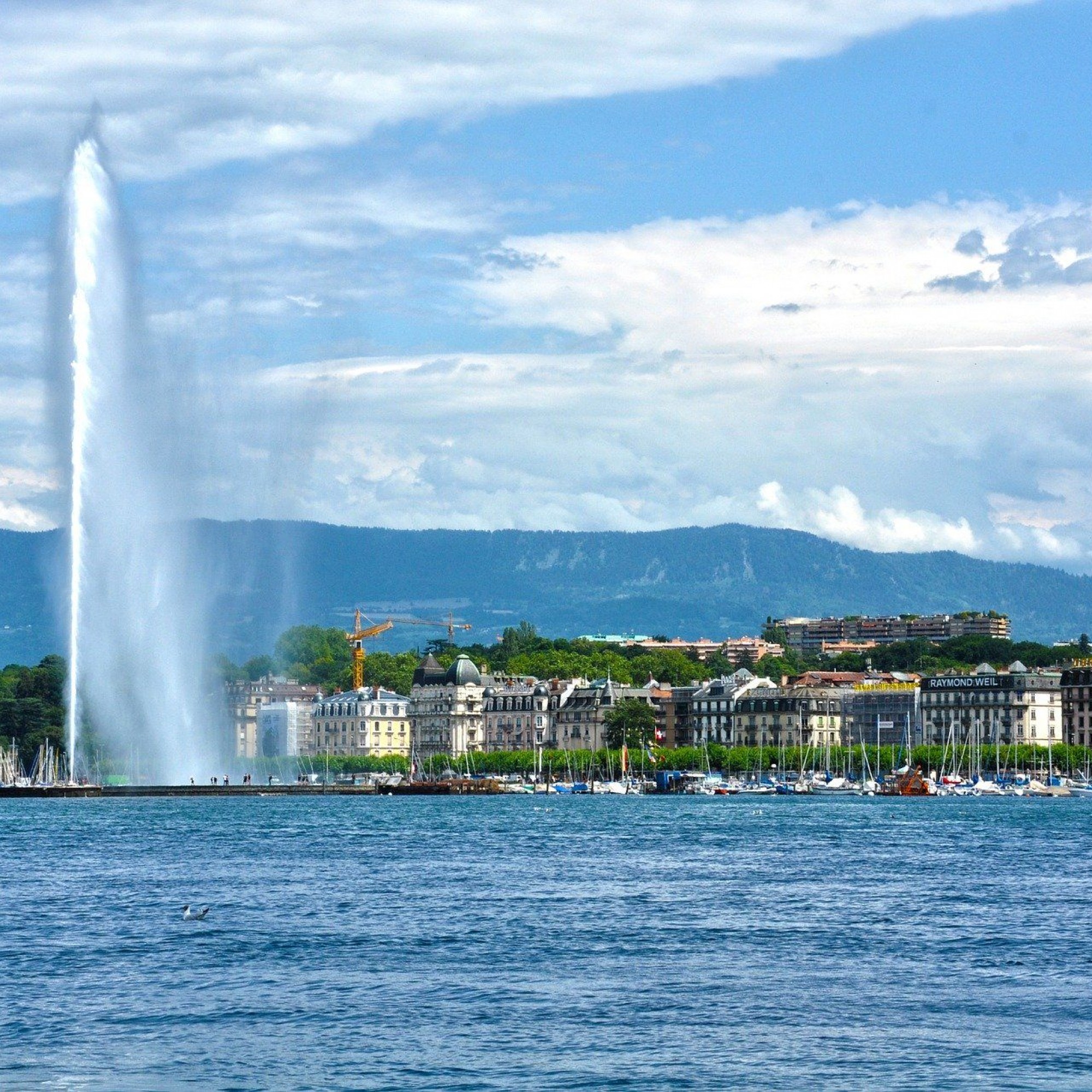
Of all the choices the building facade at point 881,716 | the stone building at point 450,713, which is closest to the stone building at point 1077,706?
the building facade at point 881,716

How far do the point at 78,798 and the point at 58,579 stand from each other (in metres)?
25.3

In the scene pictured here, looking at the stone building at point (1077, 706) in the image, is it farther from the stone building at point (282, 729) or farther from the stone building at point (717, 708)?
the stone building at point (282, 729)

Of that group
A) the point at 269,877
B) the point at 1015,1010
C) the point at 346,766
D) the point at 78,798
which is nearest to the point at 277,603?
the point at 346,766

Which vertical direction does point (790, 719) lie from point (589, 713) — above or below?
below

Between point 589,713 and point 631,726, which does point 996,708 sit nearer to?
point 631,726

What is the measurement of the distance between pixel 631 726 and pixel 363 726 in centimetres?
3415

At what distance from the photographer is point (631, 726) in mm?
157625

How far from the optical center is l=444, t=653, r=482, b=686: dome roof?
182375 mm

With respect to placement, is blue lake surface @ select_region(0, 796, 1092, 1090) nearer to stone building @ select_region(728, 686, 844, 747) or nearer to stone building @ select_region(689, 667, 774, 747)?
stone building @ select_region(728, 686, 844, 747)

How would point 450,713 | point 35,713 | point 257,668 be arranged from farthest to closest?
point 257,668 < point 450,713 < point 35,713

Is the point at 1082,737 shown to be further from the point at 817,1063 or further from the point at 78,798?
the point at 817,1063

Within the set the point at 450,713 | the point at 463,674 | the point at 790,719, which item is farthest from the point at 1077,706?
the point at 463,674

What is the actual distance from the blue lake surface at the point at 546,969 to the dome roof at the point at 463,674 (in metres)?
123

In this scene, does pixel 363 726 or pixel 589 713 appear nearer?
pixel 589 713
